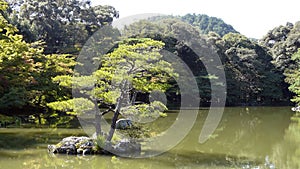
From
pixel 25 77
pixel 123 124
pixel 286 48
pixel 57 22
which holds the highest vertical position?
pixel 57 22

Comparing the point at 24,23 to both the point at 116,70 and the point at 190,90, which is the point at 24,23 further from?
the point at 116,70

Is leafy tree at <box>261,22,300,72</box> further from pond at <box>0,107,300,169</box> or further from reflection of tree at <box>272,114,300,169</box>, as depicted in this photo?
reflection of tree at <box>272,114,300,169</box>

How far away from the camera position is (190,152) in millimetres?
9250

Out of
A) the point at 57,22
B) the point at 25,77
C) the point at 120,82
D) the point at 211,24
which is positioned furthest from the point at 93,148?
the point at 211,24

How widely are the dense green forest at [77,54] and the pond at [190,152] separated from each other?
120 inches

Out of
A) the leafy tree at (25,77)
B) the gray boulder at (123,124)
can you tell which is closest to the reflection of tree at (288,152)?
the gray boulder at (123,124)

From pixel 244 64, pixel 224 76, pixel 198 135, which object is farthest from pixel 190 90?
pixel 198 135

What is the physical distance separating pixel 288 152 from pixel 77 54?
1558 cm

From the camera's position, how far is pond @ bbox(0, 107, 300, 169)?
7720mm

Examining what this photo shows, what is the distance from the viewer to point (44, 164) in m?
7.53

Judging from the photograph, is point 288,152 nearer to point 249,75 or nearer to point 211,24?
point 249,75

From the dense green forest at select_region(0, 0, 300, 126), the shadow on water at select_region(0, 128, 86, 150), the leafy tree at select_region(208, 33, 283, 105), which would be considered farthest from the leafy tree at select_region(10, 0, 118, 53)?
the shadow on water at select_region(0, 128, 86, 150)

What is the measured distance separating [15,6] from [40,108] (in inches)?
488

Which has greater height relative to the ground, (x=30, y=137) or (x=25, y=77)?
(x=25, y=77)
